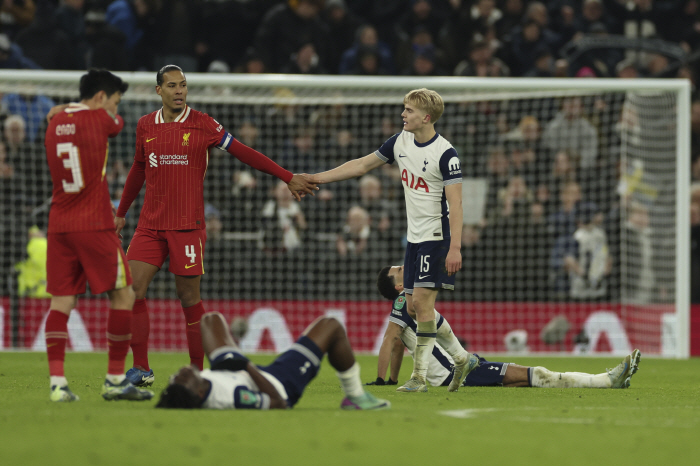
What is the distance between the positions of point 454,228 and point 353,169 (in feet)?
3.56

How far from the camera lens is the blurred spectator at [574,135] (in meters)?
14.0

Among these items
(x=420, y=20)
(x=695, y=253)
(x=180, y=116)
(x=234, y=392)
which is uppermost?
(x=420, y=20)

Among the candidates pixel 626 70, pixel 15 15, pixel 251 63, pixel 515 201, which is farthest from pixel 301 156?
pixel 15 15

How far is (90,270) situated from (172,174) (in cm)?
171

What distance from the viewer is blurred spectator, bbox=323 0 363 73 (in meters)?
15.8

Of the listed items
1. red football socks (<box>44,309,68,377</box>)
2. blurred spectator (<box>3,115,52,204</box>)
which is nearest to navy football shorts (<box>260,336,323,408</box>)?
red football socks (<box>44,309,68,377</box>)

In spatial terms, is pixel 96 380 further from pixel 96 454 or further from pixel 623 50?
pixel 623 50

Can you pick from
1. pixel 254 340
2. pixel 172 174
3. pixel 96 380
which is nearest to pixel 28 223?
pixel 254 340

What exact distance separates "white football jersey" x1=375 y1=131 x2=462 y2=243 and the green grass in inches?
46.6

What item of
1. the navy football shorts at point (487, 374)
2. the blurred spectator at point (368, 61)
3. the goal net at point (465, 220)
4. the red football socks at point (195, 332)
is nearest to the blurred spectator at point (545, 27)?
the goal net at point (465, 220)

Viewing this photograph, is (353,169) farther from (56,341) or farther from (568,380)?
(56,341)

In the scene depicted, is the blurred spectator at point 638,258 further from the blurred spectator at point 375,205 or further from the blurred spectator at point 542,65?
the blurred spectator at point 375,205

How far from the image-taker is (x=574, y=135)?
14094 millimetres

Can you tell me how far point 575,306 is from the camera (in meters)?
12.8
